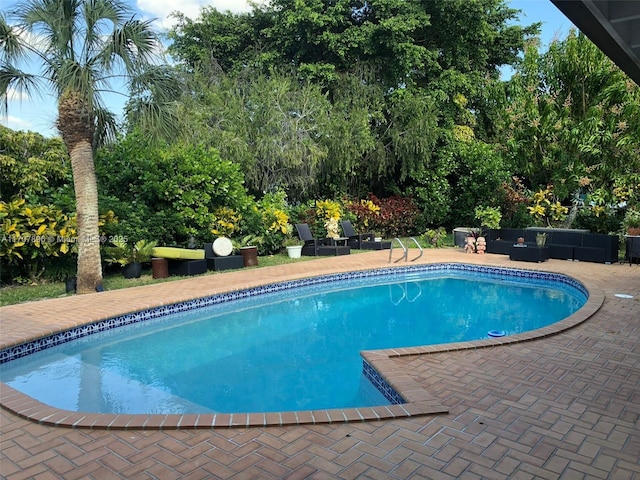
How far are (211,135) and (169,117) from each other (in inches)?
186

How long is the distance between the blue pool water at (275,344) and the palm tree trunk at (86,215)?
1.91 m

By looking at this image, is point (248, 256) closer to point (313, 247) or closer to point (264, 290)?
point (313, 247)

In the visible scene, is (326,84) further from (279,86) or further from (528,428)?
(528,428)

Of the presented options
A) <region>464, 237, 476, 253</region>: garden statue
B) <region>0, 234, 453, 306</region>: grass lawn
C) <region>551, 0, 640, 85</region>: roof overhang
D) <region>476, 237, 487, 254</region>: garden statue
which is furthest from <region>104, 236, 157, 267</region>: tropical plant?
<region>551, 0, 640, 85</region>: roof overhang

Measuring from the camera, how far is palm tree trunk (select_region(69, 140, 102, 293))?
792 cm

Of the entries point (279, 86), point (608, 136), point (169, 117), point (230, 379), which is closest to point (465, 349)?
point (230, 379)

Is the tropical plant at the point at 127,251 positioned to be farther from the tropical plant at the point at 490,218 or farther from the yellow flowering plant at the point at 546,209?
the yellow flowering plant at the point at 546,209

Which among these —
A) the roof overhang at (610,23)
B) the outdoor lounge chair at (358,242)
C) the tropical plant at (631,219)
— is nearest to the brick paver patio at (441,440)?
the roof overhang at (610,23)

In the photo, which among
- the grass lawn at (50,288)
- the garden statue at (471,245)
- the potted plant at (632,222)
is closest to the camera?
the grass lawn at (50,288)

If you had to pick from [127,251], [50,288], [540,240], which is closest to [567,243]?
[540,240]

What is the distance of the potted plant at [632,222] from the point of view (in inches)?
409

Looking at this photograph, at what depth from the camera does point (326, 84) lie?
16.0 metres

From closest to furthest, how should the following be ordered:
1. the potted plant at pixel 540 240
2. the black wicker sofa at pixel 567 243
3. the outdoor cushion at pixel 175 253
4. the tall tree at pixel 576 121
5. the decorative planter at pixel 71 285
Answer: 1. the decorative planter at pixel 71 285
2. the outdoor cushion at pixel 175 253
3. the black wicker sofa at pixel 567 243
4. the potted plant at pixel 540 240
5. the tall tree at pixel 576 121

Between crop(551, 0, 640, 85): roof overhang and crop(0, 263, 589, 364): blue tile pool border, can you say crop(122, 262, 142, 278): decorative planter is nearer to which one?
crop(0, 263, 589, 364): blue tile pool border
